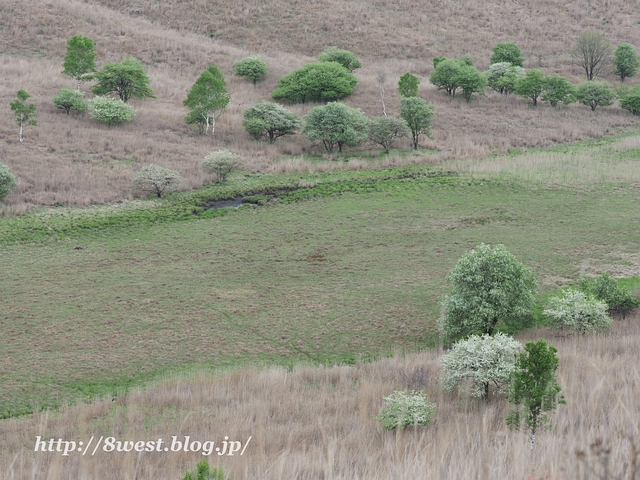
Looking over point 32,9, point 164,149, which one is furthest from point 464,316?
point 32,9

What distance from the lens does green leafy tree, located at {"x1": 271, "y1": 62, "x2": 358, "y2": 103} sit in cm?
4994

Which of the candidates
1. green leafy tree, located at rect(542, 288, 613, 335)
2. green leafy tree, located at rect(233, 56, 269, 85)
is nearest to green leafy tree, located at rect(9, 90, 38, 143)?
green leafy tree, located at rect(233, 56, 269, 85)

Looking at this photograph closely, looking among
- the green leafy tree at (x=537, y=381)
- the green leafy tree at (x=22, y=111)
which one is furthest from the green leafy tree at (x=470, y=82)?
the green leafy tree at (x=537, y=381)

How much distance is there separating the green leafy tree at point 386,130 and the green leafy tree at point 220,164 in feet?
33.7

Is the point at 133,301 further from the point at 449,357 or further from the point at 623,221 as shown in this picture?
the point at 623,221

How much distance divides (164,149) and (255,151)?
5591 millimetres

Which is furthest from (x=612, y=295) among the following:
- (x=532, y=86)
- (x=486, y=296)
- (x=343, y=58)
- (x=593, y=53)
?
(x=593, y=53)

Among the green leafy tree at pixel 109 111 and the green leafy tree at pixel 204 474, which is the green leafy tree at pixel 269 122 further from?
the green leafy tree at pixel 204 474

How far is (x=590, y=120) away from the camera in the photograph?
5038cm

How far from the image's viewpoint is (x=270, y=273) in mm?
22984

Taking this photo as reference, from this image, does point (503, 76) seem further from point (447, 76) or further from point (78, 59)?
point (78, 59)

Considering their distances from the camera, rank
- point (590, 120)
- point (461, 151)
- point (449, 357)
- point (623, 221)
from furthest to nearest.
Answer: point (590, 120)
point (461, 151)
point (623, 221)
point (449, 357)

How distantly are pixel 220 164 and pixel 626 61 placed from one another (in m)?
48.0

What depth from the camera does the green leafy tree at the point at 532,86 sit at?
173ft
